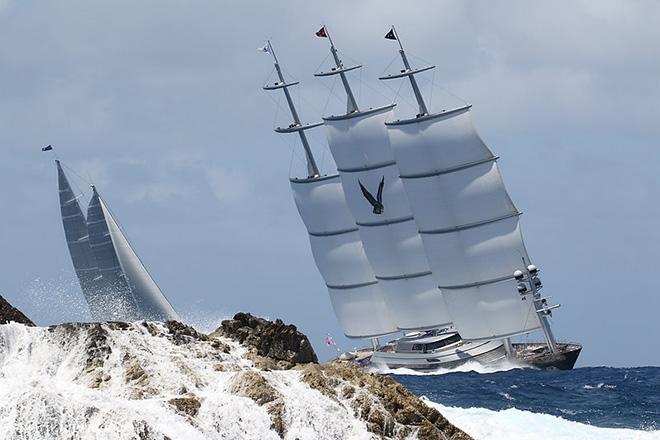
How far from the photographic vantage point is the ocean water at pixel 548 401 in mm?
41406

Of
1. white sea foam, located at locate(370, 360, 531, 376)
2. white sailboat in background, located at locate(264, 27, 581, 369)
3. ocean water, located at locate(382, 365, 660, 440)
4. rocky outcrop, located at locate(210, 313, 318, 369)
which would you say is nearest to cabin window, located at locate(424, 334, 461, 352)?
white sailboat in background, located at locate(264, 27, 581, 369)

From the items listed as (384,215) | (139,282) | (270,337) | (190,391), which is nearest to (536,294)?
(384,215)

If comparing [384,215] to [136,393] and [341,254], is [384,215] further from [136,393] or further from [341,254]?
[136,393]

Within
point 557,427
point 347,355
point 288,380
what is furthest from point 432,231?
point 288,380

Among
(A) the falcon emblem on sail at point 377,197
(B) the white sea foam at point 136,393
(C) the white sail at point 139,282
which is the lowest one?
(B) the white sea foam at point 136,393

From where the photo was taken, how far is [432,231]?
86000 mm

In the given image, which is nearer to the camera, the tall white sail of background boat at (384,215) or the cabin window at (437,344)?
the tall white sail of background boat at (384,215)

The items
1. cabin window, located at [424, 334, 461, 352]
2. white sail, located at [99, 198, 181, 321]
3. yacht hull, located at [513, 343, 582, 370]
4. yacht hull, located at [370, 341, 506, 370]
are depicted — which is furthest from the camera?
cabin window, located at [424, 334, 461, 352]

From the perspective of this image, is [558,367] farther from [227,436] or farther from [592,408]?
[227,436]

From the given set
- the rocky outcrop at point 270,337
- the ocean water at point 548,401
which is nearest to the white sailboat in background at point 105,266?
the ocean water at point 548,401

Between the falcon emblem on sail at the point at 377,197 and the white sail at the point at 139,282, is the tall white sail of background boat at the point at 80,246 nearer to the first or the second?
the white sail at the point at 139,282

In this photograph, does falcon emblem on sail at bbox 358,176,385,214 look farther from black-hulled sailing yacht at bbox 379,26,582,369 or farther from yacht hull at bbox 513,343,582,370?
yacht hull at bbox 513,343,582,370

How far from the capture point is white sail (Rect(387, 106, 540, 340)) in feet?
280

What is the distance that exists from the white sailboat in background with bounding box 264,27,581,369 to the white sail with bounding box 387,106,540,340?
6 cm
